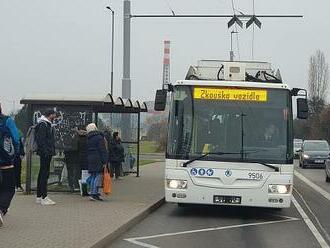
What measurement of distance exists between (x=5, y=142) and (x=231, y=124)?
4908 mm

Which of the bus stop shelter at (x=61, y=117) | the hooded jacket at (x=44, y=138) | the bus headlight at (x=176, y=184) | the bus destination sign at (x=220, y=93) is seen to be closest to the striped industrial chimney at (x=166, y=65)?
the bus stop shelter at (x=61, y=117)

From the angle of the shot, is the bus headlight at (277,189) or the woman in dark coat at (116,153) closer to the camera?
the bus headlight at (277,189)

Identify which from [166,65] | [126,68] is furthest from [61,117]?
[166,65]

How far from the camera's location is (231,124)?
12.8 m

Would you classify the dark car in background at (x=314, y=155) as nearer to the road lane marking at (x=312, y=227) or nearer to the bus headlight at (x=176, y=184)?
the road lane marking at (x=312, y=227)

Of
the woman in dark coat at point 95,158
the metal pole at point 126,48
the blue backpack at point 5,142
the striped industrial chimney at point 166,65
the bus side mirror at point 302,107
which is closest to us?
the blue backpack at point 5,142

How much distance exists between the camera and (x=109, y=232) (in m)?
9.78

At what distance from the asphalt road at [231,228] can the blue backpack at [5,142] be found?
6.99 feet

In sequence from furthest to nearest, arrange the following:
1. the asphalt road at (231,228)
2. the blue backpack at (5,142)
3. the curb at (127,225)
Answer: the asphalt road at (231,228) → the blue backpack at (5,142) → the curb at (127,225)

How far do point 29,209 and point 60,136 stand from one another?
149 inches

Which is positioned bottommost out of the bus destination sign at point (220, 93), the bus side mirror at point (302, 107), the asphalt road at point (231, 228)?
the asphalt road at point (231, 228)

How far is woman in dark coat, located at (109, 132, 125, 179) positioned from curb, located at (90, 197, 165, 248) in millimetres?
5257

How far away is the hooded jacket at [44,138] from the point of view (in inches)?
500

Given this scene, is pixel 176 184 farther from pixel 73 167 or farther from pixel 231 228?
pixel 73 167
